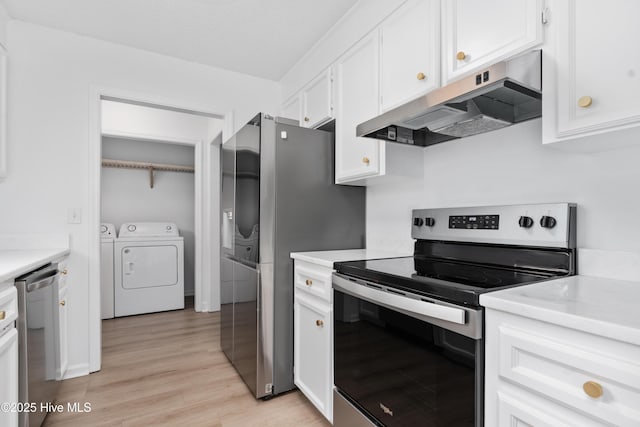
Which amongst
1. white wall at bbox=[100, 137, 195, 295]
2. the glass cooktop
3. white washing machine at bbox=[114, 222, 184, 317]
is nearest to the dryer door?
white washing machine at bbox=[114, 222, 184, 317]

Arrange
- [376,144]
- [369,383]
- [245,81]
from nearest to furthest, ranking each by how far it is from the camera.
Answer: [369,383]
[376,144]
[245,81]

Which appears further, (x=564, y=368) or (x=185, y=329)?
(x=185, y=329)

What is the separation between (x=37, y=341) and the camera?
4.93 ft

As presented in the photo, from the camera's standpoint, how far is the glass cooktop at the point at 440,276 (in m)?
0.98

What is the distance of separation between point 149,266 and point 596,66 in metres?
4.15

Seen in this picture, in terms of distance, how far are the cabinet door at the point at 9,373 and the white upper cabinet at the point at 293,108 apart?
2.14m

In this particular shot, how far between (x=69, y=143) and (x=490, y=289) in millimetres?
2812

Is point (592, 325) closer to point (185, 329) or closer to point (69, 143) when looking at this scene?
point (69, 143)

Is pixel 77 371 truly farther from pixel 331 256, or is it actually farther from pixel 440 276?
pixel 440 276

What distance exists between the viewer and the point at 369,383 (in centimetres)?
135

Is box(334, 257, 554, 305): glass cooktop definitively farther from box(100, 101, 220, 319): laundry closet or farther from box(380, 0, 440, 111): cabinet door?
box(100, 101, 220, 319): laundry closet

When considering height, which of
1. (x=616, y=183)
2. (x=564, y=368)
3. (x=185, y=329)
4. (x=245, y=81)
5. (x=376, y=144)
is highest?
(x=245, y=81)

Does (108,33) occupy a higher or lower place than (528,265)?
higher

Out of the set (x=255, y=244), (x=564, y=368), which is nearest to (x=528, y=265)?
(x=564, y=368)
